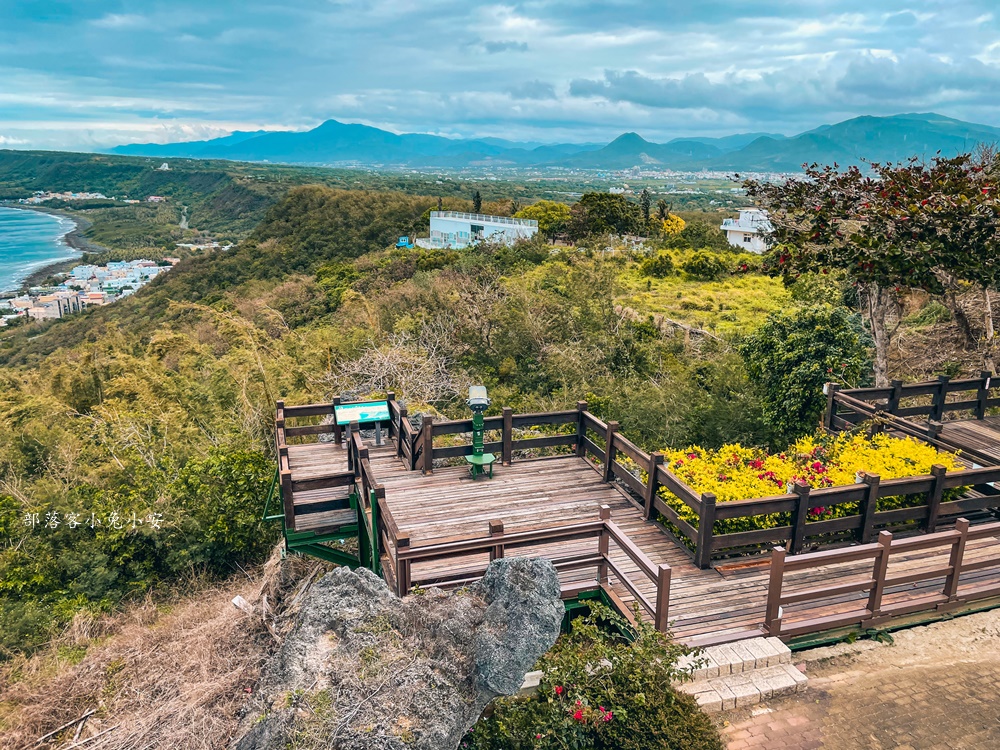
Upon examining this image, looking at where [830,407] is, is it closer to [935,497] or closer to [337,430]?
[935,497]

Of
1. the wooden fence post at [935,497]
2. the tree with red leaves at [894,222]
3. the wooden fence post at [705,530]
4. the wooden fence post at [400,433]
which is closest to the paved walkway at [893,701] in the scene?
the wooden fence post at [705,530]

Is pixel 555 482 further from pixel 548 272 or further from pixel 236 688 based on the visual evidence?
pixel 548 272

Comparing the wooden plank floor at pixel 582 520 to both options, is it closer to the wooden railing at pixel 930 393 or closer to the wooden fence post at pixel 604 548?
the wooden fence post at pixel 604 548

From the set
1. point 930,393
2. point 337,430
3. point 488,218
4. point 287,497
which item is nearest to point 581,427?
point 337,430

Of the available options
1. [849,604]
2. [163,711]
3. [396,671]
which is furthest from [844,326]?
[163,711]

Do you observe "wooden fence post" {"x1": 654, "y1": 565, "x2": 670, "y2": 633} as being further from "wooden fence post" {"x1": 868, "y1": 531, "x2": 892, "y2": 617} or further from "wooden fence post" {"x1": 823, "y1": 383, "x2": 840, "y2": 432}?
"wooden fence post" {"x1": 823, "y1": 383, "x2": 840, "y2": 432}

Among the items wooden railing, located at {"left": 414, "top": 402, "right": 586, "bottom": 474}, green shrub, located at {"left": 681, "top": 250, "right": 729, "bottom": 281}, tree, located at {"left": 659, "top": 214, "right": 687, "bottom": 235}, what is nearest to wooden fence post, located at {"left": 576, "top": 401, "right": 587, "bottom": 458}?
wooden railing, located at {"left": 414, "top": 402, "right": 586, "bottom": 474}
